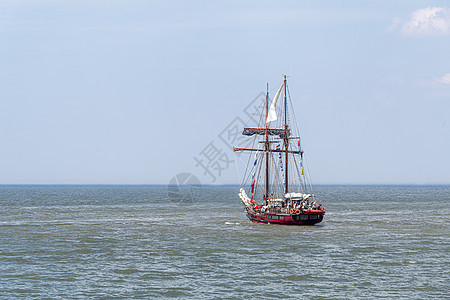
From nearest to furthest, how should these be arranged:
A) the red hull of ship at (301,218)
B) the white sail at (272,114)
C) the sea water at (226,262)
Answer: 1. the sea water at (226,262)
2. the red hull of ship at (301,218)
3. the white sail at (272,114)

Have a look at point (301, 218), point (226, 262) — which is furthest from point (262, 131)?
point (226, 262)

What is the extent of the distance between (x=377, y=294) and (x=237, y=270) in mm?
11439

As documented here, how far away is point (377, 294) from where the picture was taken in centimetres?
3366

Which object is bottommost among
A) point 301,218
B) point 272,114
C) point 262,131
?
point 301,218

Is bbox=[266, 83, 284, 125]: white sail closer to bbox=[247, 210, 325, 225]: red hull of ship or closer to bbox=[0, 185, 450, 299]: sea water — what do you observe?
bbox=[247, 210, 325, 225]: red hull of ship

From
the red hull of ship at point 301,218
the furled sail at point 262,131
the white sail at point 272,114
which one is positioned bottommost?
the red hull of ship at point 301,218

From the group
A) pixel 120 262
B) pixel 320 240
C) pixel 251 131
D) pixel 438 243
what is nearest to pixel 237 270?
pixel 120 262

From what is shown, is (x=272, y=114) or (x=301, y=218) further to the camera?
(x=272, y=114)

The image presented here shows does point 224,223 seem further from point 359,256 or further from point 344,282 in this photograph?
point 344,282

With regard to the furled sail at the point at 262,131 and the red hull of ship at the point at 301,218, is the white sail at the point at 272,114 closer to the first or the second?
the furled sail at the point at 262,131

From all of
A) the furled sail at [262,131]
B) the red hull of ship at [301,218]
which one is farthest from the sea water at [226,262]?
the furled sail at [262,131]

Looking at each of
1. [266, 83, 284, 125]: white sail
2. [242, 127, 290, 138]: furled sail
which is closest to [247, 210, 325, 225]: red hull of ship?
[242, 127, 290, 138]: furled sail

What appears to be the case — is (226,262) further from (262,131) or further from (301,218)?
(262,131)

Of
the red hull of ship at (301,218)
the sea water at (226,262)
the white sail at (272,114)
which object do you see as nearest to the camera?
the sea water at (226,262)
